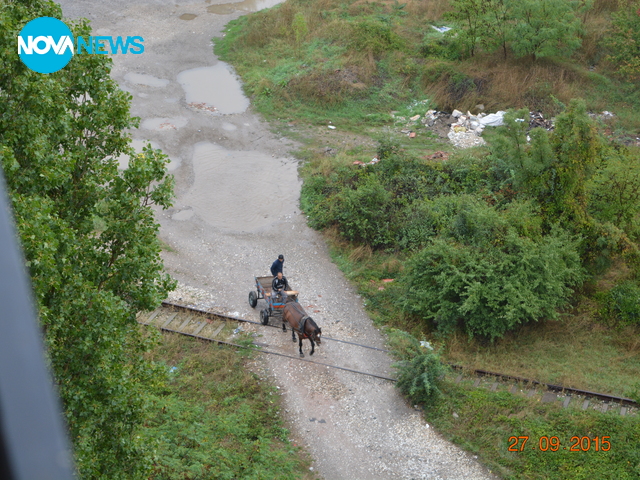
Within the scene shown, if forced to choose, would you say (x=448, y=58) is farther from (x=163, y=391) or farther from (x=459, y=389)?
(x=163, y=391)

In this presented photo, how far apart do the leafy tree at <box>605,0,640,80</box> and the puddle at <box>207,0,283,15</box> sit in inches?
784

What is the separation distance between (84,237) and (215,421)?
511 cm

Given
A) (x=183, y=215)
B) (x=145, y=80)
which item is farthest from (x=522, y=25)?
(x=145, y=80)

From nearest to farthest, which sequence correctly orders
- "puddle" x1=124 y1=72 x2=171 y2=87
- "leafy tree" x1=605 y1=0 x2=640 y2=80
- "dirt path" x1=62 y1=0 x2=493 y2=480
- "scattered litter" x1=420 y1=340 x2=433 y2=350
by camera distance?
"dirt path" x1=62 y1=0 x2=493 y2=480
"scattered litter" x1=420 y1=340 x2=433 y2=350
"leafy tree" x1=605 y1=0 x2=640 y2=80
"puddle" x1=124 y1=72 x2=171 y2=87

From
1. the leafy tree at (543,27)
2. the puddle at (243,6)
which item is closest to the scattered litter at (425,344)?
the leafy tree at (543,27)

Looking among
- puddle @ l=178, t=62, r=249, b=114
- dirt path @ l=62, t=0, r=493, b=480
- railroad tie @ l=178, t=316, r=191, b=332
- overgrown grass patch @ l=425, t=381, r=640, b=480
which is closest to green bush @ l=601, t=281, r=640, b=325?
overgrown grass patch @ l=425, t=381, r=640, b=480

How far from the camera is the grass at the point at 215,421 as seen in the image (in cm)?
1072

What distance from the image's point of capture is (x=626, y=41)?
88.8 feet

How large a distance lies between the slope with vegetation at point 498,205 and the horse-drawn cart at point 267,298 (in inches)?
97.2

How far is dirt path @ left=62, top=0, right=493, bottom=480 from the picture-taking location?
12039 millimetres

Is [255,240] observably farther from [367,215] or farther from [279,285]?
Result: [279,285]

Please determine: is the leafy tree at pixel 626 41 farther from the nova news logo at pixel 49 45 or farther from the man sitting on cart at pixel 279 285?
the nova news logo at pixel 49 45
